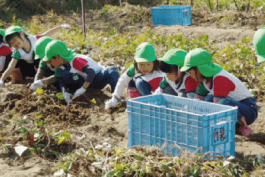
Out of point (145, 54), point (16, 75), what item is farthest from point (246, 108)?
point (16, 75)

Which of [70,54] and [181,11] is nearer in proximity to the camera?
[70,54]

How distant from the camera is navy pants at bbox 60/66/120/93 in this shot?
4203mm

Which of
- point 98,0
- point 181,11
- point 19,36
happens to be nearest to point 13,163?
point 19,36

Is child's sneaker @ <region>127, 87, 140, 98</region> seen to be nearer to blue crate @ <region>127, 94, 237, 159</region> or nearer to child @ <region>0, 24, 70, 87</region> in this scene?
blue crate @ <region>127, 94, 237, 159</region>

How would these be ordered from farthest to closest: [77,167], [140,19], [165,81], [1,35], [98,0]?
[98,0], [140,19], [1,35], [165,81], [77,167]

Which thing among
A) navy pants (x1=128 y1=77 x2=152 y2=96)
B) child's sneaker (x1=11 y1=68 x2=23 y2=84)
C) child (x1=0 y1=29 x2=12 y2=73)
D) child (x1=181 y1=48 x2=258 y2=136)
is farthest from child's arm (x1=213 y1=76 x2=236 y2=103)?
child (x1=0 y1=29 x2=12 y2=73)

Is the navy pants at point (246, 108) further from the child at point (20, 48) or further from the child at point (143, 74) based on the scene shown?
the child at point (20, 48)

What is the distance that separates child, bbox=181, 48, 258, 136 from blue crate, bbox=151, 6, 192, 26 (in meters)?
5.42

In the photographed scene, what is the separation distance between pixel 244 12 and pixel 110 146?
6.65 m

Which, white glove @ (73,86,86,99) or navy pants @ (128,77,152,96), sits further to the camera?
white glove @ (73,86,86,99)

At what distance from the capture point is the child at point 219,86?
277 centimetres

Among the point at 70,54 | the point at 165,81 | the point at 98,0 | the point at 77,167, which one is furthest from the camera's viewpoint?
the point at 98,0

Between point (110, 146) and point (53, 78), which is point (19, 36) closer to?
point (53, 78)

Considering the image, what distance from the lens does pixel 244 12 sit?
8.42 m
